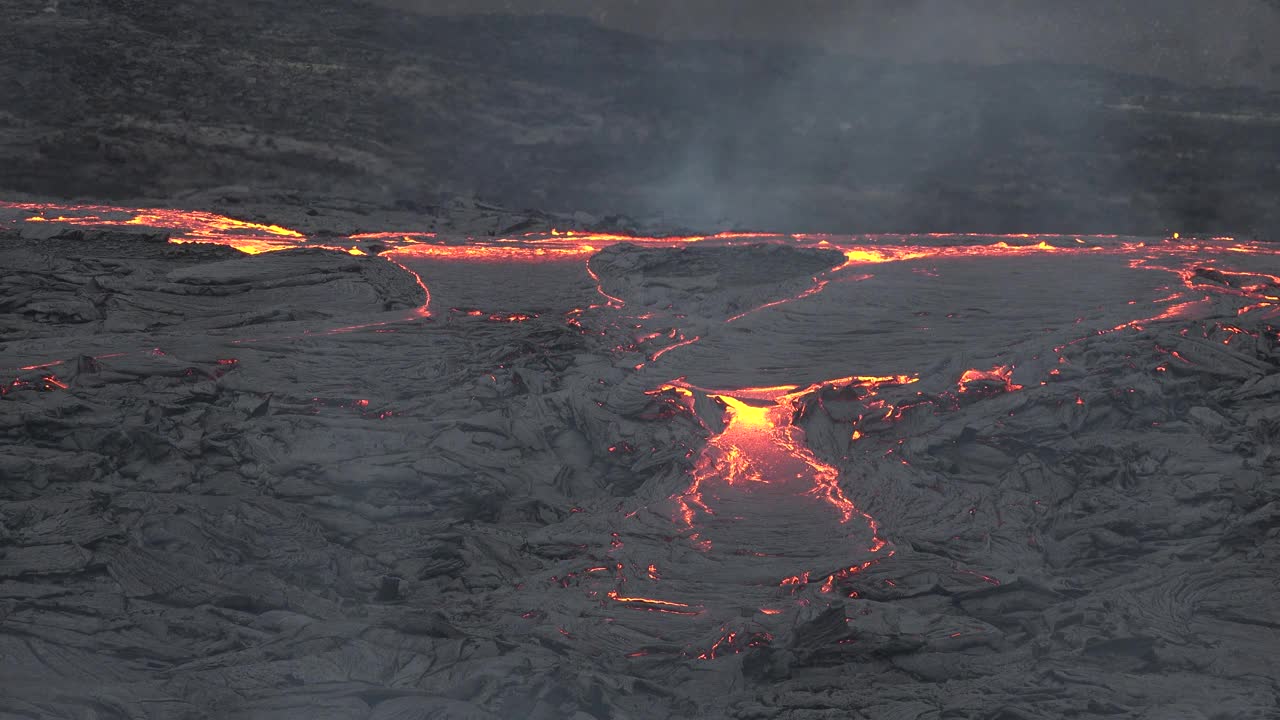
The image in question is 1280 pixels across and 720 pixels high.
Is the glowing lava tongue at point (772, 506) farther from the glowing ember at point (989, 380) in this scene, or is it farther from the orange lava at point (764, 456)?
the glowing ember at point (989, 380)

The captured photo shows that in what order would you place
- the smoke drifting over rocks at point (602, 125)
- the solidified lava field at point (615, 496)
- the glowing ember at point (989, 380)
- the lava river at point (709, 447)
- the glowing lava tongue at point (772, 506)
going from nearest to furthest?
the solidified lava field at point (615, 496)
the lava river at point (709, 447)
the glowing lava tongue at point (772, 506)
the glowing ember at point (989, 380)
the smoke drifting over rocks at point (602, 125)

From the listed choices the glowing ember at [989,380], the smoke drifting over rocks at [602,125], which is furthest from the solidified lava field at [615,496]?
the smoke drifting over rocks at [602,125]

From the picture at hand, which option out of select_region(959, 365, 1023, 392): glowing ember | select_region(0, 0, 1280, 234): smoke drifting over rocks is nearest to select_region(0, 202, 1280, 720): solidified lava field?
select_region(959, 365, 1023, 392): glowing ember

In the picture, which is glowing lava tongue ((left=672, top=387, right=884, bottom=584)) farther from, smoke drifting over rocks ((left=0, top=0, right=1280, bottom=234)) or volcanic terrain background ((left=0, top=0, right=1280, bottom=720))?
smoke drifting over rocks ((left=0, top=0, right=1280, bottom=234))

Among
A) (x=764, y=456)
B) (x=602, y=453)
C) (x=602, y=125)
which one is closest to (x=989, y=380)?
(x=764, y=456)

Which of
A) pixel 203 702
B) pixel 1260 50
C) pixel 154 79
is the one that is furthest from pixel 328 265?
pixel 1260 50

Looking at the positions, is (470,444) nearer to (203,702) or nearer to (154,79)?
(203,702)
